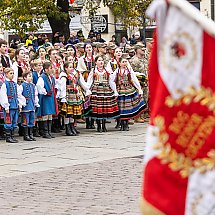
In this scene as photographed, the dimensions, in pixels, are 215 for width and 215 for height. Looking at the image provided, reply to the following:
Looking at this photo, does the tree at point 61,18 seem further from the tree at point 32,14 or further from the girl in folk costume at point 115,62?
the girl in folk costume at point 115,62

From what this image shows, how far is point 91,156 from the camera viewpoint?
11.5 m

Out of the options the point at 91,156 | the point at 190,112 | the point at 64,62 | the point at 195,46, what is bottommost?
the point at 91,156

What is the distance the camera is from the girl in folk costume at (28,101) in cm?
1341

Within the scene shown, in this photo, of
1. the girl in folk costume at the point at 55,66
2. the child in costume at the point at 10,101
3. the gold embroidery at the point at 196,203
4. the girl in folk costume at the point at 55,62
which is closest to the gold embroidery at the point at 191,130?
the gold embroidery at the point at 196,203

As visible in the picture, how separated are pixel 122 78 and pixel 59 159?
403 centimetres

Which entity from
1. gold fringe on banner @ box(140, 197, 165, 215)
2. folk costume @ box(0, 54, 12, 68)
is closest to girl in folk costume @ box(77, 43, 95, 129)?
folk costume @ box(0, 54, 12, 68)

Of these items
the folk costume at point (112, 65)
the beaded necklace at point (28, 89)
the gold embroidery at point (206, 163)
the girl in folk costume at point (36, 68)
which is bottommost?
the beaded necklace at point (28, 89)

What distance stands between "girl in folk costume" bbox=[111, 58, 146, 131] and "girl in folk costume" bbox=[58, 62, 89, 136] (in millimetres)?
895

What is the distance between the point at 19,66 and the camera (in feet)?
46.9

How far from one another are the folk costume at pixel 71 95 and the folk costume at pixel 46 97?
16cm

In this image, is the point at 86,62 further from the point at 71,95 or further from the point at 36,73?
the point at 36,73

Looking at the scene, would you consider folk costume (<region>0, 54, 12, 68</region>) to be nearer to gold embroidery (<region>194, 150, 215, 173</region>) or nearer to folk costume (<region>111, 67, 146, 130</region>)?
folk costume (<region>111, 67, 146, 130</region>)

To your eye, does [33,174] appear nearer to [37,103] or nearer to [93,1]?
[37,103]

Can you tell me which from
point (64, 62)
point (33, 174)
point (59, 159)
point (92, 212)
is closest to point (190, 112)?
point (92, 212)
